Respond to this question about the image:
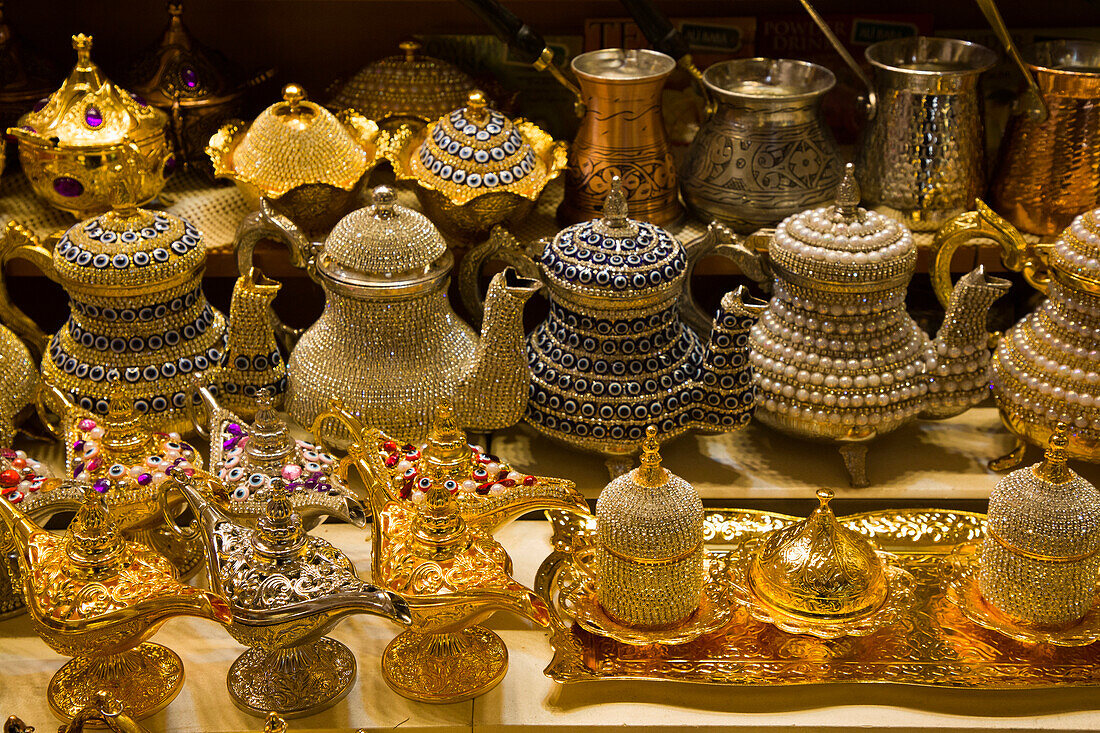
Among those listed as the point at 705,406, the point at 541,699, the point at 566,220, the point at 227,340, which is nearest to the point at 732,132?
the point at 566,220

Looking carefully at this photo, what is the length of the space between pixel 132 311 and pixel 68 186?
0.81ft

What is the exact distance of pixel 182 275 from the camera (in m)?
1.38

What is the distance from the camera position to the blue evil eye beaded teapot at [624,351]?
1.33 metres

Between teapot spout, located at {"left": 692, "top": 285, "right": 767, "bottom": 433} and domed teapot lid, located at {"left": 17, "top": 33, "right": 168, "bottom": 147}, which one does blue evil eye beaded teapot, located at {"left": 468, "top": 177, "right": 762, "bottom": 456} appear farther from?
domed teapot lid, located at {"left": 17, "top": 33, "right": 168, "bottom": 147}

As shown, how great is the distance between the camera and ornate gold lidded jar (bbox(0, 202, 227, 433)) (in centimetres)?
135

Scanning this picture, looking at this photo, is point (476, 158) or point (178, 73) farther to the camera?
point (178, 73)

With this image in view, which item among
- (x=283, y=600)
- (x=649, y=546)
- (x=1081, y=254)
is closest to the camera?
(x=283, y=600)

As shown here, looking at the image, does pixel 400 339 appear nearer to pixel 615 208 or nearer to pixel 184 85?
pixel 615 208

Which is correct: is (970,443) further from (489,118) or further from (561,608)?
(489,118)

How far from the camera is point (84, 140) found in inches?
59.4

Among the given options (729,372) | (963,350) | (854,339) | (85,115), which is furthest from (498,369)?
(85,115)

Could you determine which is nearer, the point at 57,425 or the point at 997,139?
the point at 57,425

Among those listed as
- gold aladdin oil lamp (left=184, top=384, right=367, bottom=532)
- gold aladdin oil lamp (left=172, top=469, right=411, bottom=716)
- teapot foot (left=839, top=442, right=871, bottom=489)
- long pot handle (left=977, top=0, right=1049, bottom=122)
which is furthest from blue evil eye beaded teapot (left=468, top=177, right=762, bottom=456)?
long pot handle (left=977, top=0, right=1049, bottom=122)

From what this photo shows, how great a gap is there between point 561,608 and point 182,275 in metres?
0.54
